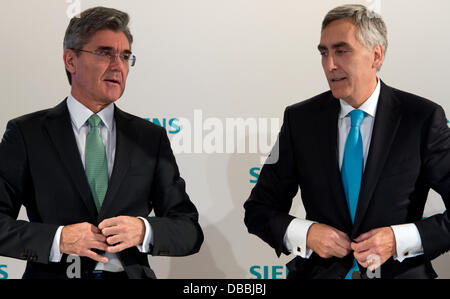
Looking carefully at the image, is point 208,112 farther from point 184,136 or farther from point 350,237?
point 350,237

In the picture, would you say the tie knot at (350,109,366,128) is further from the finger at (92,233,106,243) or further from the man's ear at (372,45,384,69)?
the finger at (92,233,106,243)

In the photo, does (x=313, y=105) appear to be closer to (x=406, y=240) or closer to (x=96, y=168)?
(x=406, y=240)

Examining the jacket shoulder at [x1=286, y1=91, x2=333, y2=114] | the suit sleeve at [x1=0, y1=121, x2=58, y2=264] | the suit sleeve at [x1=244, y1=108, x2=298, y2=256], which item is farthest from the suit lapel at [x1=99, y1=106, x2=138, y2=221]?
the jacket shoulder at [x1=286, y1=91, x2=333, y2=114]

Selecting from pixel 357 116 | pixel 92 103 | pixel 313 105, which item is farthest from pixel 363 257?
pixel 92 103

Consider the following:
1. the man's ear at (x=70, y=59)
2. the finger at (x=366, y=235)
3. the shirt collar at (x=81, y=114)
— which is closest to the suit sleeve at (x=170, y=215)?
the shirt collar at (x=81, y=114)

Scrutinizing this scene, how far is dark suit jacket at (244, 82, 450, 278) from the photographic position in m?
2.35

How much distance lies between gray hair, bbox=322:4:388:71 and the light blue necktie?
0.40m

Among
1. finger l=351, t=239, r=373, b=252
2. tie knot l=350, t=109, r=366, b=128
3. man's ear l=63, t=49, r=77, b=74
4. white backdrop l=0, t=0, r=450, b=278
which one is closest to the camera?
finger l=351, t=239, r=373, b=252

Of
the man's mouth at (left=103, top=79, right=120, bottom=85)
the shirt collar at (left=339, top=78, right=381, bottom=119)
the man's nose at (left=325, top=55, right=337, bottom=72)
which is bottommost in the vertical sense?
the shirt collar at (left=339, top=78, right=381, bottom=119)

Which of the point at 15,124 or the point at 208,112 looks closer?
the point at 15,124

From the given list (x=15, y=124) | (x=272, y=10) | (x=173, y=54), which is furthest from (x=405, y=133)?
(x=15, y=124)

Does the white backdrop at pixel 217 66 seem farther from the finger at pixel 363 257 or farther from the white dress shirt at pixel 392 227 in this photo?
the finger at pixel 363 257
